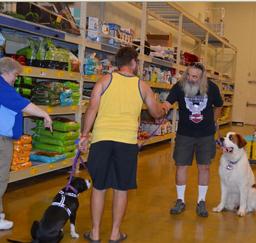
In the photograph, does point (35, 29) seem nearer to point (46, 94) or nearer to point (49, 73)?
point (49, 73)

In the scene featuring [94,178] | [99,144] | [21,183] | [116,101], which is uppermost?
[116,101]

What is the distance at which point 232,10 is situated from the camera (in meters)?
16.1

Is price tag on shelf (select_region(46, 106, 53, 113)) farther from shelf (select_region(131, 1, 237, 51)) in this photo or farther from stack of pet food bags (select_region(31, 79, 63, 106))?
shelf (select_region(131, 1, 237, 51))

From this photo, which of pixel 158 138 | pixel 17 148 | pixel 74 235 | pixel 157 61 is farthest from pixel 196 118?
pixel 158 138

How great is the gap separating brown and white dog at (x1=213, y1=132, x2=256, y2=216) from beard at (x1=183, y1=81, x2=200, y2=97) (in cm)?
57

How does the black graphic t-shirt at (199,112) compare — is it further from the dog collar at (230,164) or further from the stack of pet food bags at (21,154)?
the stack of pet food bags at (21,154)

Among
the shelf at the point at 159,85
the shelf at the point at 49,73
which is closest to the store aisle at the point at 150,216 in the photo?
the shelf at the point at 49,73

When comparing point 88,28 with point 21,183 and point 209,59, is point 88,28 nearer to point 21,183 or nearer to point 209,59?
point 21,183

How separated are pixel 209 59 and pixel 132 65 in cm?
1289

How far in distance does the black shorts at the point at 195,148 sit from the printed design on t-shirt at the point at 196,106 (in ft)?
0.64

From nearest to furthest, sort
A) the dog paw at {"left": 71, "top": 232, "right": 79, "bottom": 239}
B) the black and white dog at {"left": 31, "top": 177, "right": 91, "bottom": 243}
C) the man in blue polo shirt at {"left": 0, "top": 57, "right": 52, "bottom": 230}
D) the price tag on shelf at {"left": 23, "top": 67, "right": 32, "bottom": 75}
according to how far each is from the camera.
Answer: the black and white dog at {"left": 31, "top": 177, "right": 91, "bottom": 243}
the man in blue polo shirt at {"left": 0, "top": 57, "right": 52, "bottom": 230}
the dog paw at {"left": 71, "top": 232, "right": 79, "bottom": 239}
the price tag on shelf at {"left": 23, "top": 67, "right": 32, "bottom": 75}

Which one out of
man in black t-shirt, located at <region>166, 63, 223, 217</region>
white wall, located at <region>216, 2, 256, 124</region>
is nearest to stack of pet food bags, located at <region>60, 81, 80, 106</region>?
man in black t-shirt, located at <region>166, 63, 223, 217</region>

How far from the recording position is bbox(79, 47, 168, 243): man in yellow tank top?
3014 mm

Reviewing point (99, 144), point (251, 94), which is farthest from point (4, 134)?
point (251, 94)
